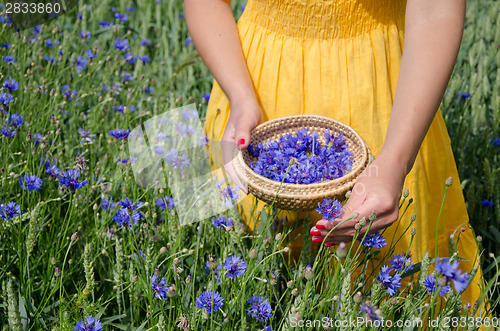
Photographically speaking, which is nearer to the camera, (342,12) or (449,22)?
(449,22)

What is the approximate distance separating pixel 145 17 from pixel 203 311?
7.63 feet

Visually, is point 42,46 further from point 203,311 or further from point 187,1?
point 203,311

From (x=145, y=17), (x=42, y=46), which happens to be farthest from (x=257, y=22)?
(x=145, y=17)

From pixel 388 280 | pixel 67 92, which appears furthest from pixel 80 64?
pixel 388 280

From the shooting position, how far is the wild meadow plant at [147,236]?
3.40 feet

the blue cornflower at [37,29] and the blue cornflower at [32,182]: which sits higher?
the blue cornflower at [37,29]

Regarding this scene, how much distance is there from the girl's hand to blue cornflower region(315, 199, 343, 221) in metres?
0.23

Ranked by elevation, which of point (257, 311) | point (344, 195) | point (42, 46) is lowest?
point (257, 311)

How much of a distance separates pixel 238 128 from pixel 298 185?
0.72ft

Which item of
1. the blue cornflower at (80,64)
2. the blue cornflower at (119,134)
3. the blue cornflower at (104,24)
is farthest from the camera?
the blue cornflower at (104,24)

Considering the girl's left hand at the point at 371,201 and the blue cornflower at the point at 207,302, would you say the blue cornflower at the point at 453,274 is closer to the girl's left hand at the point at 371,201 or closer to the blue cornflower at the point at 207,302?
the girl's left hand at the point at 371,201

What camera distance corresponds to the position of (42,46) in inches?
97.9

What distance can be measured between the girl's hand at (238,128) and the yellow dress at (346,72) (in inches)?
4.9

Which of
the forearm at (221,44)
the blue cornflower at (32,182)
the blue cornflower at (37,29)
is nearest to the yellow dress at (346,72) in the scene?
the forearm at (221,44)
